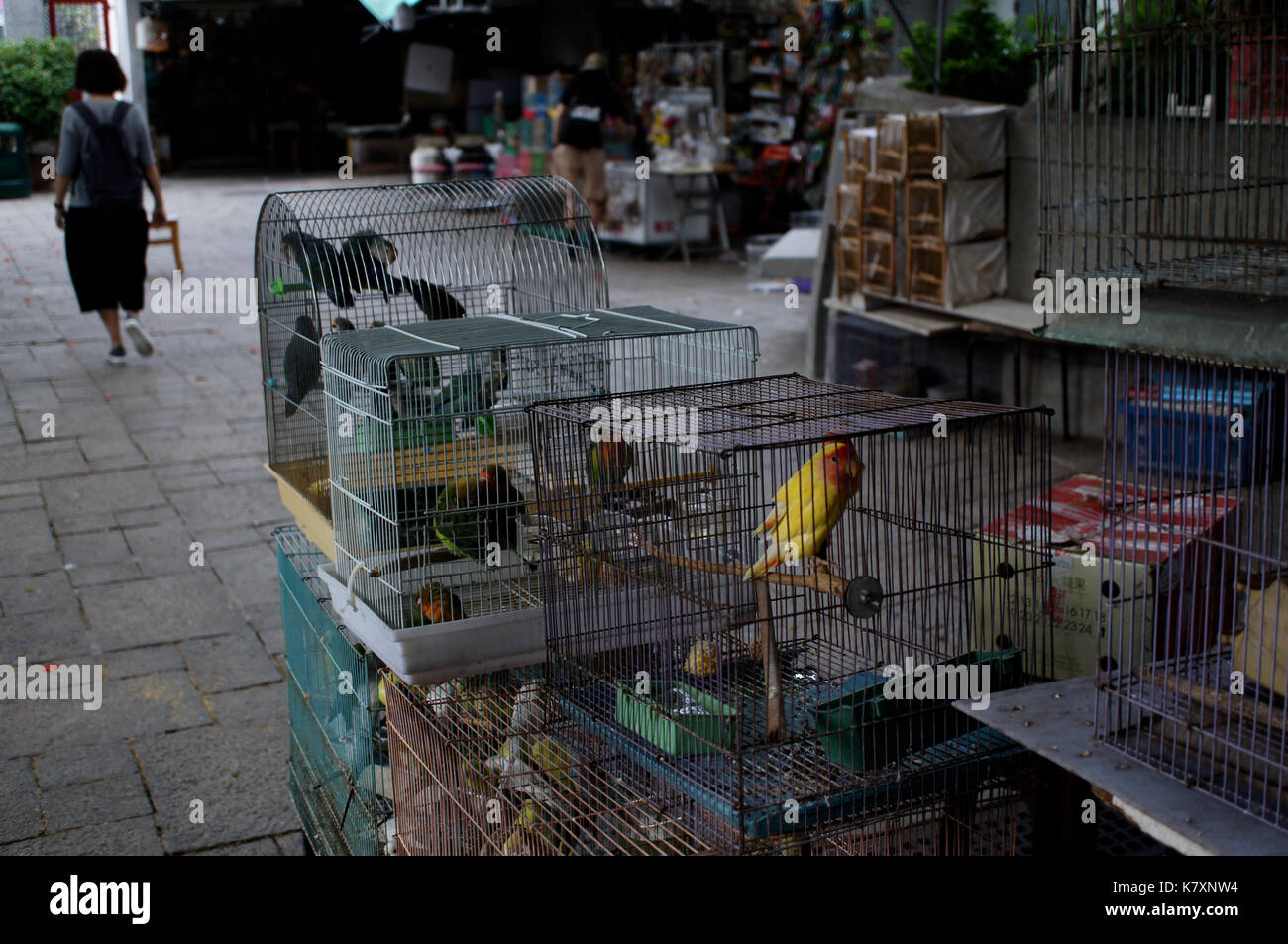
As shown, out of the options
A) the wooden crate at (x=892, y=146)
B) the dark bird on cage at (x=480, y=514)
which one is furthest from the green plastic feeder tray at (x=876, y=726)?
the wooden crate at (x=892, y=146)

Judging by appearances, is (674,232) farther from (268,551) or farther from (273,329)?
(273,329)

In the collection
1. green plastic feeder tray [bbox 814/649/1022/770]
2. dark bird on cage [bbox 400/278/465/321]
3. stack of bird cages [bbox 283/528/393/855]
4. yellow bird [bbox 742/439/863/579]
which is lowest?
stack of bird cages [bbox 283/528/393/855]

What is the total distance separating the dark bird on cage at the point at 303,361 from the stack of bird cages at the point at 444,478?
43cm

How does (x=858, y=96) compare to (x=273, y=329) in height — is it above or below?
above

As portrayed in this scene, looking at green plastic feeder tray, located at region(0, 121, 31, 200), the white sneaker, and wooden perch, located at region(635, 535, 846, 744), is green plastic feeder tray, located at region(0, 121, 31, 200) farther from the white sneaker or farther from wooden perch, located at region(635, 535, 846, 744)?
wooden perch, located at region(635, 535, 846, 744)

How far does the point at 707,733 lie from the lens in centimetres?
192

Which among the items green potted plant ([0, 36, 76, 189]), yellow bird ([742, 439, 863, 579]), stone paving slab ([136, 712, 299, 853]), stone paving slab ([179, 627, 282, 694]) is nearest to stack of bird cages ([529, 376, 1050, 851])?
yellow bird ([742, 439, 863, 579])

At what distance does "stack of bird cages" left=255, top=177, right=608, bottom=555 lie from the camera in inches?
117

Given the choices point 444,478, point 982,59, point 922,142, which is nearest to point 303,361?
point 444,478

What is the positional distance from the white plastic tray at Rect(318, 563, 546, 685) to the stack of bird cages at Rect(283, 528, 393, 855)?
32cm

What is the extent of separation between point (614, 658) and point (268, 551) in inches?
119

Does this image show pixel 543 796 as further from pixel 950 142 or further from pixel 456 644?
pixel 950 142
